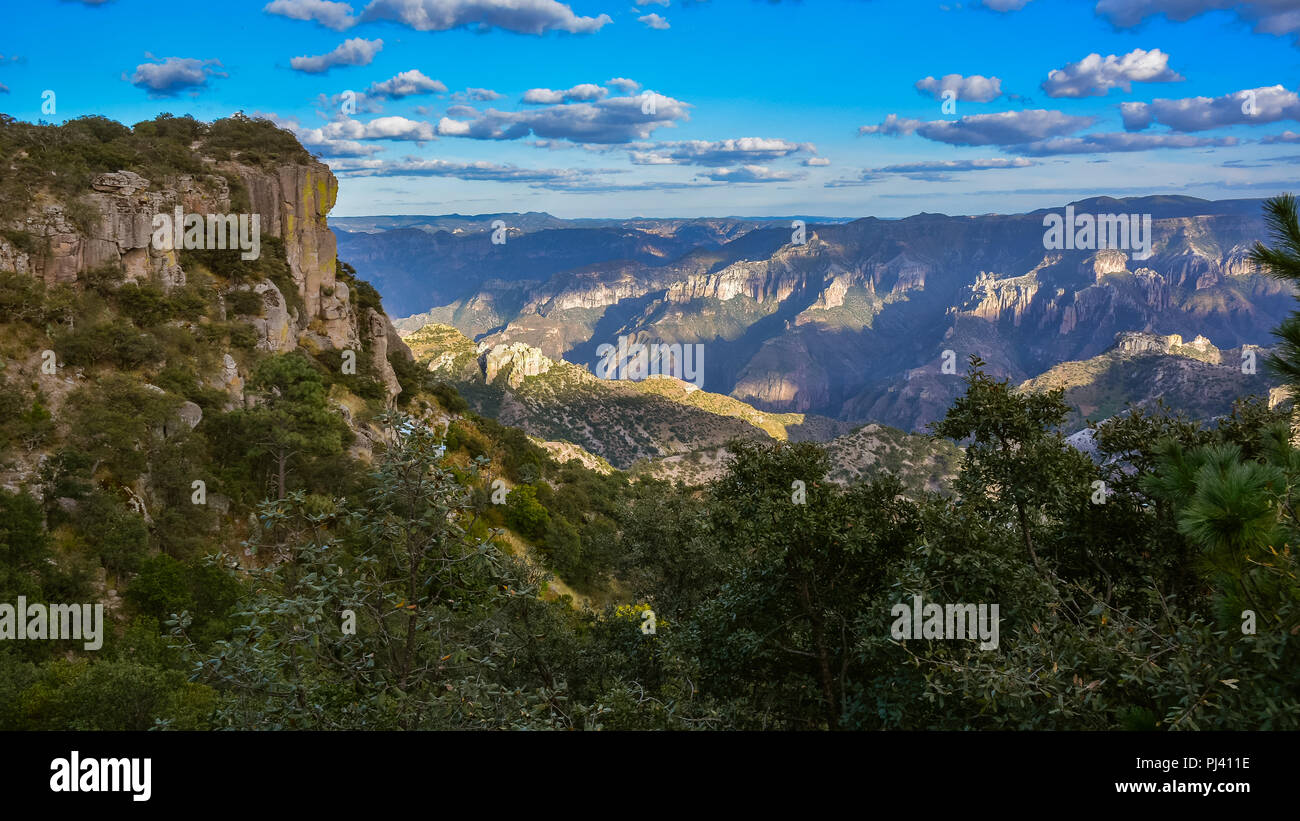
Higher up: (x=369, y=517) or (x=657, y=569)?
(x=369, y=517)

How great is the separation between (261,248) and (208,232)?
5.63m

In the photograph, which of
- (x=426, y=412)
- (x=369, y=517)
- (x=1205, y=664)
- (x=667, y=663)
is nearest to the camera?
(x=1205, y=664)

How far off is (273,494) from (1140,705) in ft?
109

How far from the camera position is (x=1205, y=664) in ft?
21.4

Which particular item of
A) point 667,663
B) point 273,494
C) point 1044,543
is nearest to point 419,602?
point 667,663

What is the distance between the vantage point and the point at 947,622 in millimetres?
9273

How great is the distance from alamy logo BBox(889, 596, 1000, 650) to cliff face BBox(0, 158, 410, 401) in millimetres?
35015

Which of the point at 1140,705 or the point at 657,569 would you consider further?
the point at 657,569

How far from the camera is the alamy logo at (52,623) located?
19.1 m
